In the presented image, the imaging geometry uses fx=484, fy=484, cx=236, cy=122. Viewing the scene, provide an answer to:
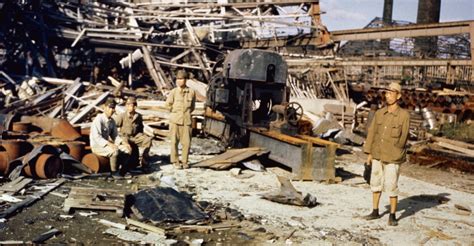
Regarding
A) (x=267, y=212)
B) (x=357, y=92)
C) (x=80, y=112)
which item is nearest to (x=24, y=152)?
(x=267, y=212)

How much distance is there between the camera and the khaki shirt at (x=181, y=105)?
9695 mm

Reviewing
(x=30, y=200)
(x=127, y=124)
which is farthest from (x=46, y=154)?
(x=127, y=124)

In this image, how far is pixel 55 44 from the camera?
62.4 feet

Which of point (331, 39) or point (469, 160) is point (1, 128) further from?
point (331, 39)

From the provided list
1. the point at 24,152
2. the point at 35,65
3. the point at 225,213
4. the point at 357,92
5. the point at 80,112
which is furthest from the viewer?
the point at 357,92

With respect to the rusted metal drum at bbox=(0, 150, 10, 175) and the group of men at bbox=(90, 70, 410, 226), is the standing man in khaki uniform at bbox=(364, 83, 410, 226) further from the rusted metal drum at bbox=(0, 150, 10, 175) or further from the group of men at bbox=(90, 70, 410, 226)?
the rusted metal drum at bbox=(0, 150, 10, 175)

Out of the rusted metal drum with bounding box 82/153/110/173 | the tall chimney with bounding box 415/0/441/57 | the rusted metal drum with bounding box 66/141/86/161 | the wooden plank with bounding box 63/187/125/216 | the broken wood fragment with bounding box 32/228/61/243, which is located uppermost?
the tall chimney with bounding box 415/0/441/57

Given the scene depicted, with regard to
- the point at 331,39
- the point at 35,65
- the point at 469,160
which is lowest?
the point at 469,160

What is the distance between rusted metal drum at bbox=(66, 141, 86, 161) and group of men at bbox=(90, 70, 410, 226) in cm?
25

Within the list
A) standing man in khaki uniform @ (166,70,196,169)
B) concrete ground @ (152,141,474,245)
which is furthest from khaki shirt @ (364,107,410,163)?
standing man in khaki uniform @ (166,70,196,169)

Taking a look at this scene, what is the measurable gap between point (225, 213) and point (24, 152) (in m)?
3.80

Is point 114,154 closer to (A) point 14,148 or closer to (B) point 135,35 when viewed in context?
(A) point 14,148

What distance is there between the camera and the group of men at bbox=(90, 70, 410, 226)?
21.0ft

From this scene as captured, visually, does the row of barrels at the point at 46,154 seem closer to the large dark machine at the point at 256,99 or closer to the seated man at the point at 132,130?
the seated man at the point at 132,130
